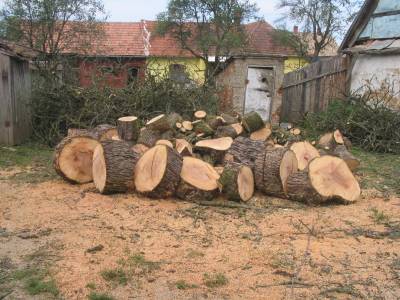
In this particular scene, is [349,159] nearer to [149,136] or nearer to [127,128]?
[149,136]

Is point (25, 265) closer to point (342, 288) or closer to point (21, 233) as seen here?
point (21, 233)

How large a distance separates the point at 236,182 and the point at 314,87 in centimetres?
751

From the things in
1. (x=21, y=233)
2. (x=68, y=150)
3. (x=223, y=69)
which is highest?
Result: (x=223, y=69)

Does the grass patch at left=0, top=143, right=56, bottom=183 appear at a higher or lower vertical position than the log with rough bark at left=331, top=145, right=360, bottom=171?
lower

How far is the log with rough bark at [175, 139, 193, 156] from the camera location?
643 cm

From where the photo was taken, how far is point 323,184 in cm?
543

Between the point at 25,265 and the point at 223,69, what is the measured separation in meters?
11.5

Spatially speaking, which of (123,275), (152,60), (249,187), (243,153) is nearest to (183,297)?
(123,275)

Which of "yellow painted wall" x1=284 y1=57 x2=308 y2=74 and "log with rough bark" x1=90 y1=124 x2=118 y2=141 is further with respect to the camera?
"yellow painted wall" x1=284 y1=57 x2=308 y2=74

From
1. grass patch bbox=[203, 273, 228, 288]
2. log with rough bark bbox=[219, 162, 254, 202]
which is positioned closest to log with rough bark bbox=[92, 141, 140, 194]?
log with rough bark bbox=[219, 162, 254, 202]

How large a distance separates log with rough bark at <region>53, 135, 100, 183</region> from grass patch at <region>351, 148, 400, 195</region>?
3.92m

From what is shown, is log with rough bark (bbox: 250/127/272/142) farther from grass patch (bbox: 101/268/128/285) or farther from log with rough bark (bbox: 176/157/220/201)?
grass patch (bbox: 101/268/128/285)

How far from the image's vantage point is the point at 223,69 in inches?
565

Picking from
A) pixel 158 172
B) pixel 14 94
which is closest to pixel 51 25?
pixel 14 94
